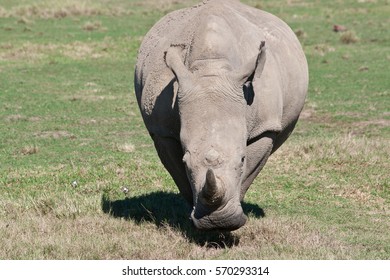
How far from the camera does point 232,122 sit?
21.1 ft

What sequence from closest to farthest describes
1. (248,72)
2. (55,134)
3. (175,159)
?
(248,72), (175,159), (55,134)

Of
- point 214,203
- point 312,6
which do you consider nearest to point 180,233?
point 214,203

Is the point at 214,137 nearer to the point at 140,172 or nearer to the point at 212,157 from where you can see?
the point at 212,157

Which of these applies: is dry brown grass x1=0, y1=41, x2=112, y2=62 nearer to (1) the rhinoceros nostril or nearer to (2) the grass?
(2) the grass

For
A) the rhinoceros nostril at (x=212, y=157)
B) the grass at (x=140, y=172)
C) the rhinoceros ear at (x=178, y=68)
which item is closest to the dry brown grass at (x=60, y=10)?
the grass at (x=140, y=172)

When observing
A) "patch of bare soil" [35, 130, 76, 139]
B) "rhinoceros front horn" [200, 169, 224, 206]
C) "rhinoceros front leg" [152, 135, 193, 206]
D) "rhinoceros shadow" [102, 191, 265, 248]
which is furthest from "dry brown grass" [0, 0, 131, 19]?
"rhinoceros front horn" [200, 169, 224, 206]

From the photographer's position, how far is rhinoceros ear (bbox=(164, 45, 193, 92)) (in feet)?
21.7

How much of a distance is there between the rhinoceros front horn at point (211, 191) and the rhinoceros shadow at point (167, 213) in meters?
1.34

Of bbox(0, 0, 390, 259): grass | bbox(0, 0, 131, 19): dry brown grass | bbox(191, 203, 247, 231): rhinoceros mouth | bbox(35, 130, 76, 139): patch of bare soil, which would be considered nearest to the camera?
bbox(191, 203, 247, 231): rhinoceros mouth

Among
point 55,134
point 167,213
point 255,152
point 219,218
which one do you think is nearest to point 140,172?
point 167,213

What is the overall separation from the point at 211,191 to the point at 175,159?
1.57 m

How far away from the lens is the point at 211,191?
598cm

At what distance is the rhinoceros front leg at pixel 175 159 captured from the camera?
24.5 ft
